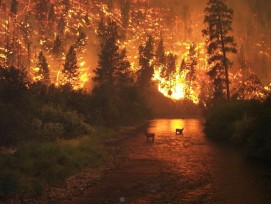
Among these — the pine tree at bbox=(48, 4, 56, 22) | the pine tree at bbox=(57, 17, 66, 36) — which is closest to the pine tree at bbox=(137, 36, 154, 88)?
the pine tree at bbox=(57, 17, 66, 36)

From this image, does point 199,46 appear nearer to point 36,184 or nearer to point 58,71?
point 58,71

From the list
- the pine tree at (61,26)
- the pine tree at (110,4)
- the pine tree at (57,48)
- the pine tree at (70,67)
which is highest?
the pine tree at (110,4)

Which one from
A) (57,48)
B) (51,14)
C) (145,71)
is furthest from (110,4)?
(145,71)

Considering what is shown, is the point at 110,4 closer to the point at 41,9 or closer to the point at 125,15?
the point at 125,15

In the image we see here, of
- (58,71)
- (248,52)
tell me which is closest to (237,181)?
(58,71)

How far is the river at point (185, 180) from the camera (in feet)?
59.6

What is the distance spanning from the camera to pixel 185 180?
2197cm

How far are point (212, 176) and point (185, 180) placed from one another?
226 centimetres

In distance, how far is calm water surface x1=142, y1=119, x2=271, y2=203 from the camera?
59.6 feet

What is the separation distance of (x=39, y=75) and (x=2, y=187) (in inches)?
3401

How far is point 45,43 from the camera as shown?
125188 mm

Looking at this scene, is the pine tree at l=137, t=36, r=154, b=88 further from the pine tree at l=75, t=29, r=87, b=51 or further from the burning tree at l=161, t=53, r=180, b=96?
the pine tree at l=75, t=29, r=87, b=51

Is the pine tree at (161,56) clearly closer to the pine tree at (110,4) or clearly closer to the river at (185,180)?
the pine tree at (110,4)

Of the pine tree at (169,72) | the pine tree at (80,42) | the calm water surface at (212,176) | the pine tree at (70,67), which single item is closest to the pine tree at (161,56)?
the pine tree at (169,72)
